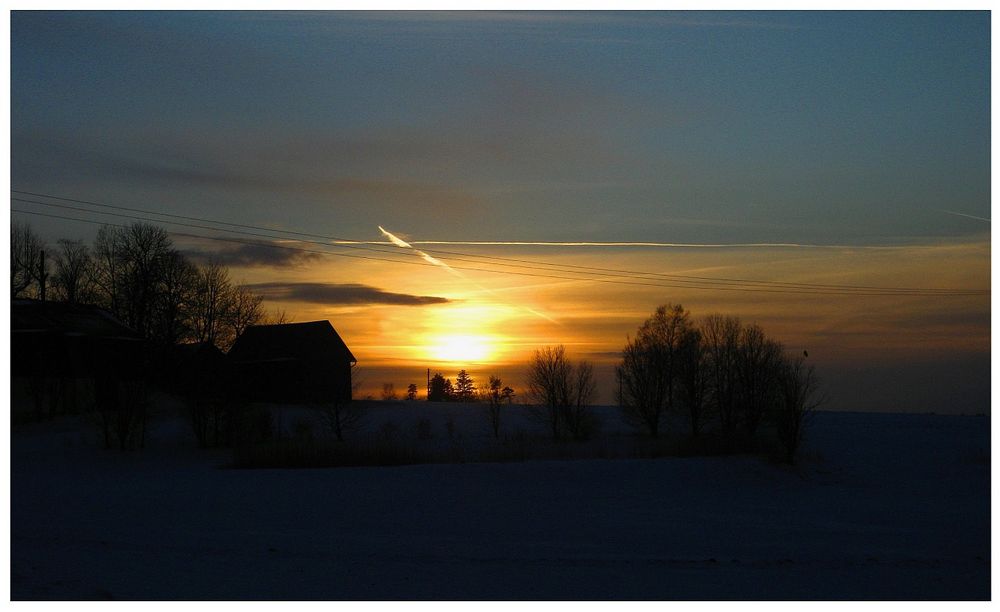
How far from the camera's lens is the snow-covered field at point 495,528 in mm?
13617

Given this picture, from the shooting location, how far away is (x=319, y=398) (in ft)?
154

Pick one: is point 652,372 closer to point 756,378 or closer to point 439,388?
point 756,378

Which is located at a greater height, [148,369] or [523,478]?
[148,369]

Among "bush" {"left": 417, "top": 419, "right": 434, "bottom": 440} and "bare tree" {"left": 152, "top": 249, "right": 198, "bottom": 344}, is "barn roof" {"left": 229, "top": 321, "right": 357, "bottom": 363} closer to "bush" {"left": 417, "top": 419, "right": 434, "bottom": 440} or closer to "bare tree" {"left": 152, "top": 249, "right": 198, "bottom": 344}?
"bare tree" {"left": 152, "top": 249, "right": 198, "bottom": 344}

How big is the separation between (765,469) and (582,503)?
37.4 feet

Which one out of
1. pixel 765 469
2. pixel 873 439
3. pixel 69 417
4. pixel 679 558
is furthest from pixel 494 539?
pixel 873 439

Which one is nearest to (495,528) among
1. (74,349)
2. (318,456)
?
(318,456)

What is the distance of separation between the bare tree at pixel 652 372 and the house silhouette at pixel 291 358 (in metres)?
18.4

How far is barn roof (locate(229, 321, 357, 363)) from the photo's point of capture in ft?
190

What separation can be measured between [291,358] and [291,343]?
4.91 feet

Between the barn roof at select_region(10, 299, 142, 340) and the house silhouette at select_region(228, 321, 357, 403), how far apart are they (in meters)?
18.1

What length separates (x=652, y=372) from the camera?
50438 mm
